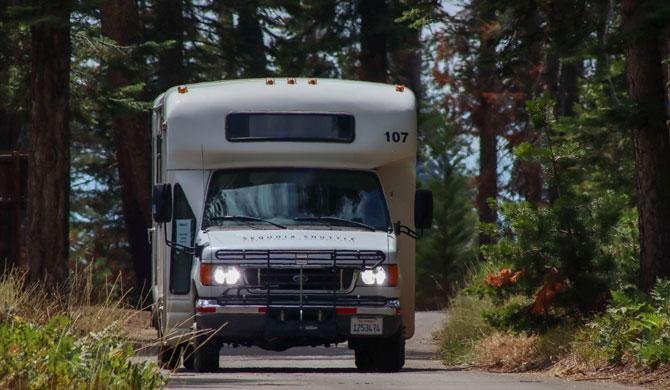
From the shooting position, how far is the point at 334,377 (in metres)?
15.9

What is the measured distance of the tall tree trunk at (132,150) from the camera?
34.6m

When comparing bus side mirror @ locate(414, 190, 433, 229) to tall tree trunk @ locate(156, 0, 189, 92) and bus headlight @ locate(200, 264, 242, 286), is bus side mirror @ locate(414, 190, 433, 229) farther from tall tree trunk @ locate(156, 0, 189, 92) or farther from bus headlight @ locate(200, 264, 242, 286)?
tall tree trunk @ locate(156, 0, 189, 92)

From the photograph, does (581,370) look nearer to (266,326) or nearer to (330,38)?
(266,326)

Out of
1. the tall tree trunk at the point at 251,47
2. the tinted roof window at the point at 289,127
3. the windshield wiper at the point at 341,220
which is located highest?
the tall tree trunk at the point at 251,47

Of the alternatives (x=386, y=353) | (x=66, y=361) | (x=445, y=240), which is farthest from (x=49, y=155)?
(x=445, y=240)

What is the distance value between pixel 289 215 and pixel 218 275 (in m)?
1.10

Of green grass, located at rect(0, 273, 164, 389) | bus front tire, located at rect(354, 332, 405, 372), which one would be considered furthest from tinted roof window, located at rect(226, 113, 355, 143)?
green grass, located at rect(0, 273, 164, 389)

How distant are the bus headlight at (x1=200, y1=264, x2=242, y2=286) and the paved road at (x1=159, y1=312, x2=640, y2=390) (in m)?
0.91

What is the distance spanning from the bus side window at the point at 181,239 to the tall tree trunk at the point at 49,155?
7.21 meters

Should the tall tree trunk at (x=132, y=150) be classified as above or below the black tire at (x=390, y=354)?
above

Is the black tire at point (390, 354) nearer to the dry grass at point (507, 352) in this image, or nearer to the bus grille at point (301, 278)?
the bus grille at point (301, 278)

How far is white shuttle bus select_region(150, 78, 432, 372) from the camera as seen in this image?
16344 mm

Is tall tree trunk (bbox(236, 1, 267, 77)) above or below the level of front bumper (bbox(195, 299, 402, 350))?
above

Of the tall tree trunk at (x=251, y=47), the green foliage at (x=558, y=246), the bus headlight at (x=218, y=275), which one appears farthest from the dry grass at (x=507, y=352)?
the tall tree trunk at (x=251, y=47)
